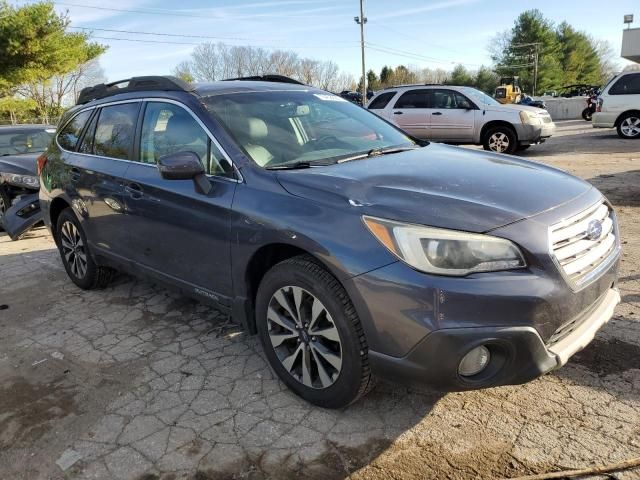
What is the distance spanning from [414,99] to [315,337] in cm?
1154

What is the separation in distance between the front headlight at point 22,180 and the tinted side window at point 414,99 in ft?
29.2

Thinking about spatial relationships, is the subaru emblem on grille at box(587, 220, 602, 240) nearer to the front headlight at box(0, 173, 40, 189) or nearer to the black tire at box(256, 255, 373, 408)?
the black tire at box(256, 255, 373, 408)

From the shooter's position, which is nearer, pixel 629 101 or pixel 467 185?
pixel 467 185

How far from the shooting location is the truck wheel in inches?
572

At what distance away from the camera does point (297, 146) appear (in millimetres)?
3266

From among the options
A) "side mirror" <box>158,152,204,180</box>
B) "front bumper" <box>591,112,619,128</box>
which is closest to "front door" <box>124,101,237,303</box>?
"side mirror" <box>158,152,204,180</box>

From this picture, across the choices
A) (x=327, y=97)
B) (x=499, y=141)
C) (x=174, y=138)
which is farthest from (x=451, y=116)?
(x=174, y=138)

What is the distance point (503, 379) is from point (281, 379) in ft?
4.13

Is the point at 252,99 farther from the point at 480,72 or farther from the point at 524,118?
the point at 480,72

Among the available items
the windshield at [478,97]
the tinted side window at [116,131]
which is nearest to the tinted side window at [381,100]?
the windshield at [478,97]

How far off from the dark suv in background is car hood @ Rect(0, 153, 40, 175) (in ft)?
13.1

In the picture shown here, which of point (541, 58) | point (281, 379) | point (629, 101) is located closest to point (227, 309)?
point (281, 379)

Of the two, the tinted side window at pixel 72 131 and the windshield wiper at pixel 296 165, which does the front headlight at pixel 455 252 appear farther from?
the tinted side window at pixel 72 131

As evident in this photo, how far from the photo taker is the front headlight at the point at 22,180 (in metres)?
7.27
